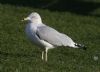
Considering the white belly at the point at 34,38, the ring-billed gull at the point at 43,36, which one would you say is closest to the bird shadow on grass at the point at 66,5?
the ring-billed gull at the point at 43,36

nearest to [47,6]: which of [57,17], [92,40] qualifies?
[57,17]

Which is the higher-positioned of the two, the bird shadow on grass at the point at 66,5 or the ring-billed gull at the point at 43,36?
the ring-billed gull at the point at 43,36

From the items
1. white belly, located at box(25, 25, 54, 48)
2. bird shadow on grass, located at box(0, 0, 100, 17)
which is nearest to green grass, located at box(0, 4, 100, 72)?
white belly, located at box(25, 25, 54, 48)

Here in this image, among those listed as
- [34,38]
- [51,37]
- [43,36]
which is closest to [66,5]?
[51,37]

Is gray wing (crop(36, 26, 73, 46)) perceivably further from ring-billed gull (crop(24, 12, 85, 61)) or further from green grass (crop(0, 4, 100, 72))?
green grass (crop(0, 4, 100, 72))

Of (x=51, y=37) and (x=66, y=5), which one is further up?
(x=51, y=37)

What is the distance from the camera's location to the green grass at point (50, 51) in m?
13.9

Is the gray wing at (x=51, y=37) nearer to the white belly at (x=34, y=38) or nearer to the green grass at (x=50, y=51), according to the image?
the white belly at (x=34, y=38)

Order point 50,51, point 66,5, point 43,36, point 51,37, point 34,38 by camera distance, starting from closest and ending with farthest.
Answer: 1. point 34,38
2. point 43,36
3. point 51,37
4. point 50,51
5. point 66,5

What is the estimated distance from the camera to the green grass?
45.5 ft

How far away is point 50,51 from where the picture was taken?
17.9m

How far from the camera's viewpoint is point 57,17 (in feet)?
94.6

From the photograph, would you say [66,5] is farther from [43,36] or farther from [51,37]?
[43,36]

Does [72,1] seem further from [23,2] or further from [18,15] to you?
[18,15]
